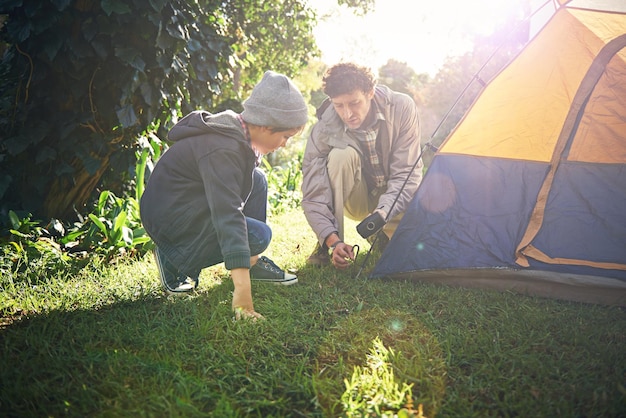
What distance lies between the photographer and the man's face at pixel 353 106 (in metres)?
2.62

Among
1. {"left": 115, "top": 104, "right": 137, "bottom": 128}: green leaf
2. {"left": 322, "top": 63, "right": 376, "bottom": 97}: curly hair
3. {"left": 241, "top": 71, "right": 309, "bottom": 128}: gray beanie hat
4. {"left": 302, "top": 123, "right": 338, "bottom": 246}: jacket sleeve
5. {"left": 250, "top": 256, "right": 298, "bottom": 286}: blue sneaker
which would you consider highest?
{"left": 322, "top": 63, "right": 376, "bottom": 97}: curly hair

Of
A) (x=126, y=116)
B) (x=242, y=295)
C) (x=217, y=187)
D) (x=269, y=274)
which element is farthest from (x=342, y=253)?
(x=126, y=116)

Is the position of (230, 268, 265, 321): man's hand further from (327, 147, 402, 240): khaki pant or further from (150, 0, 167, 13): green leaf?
(150, 0, 167, 13): green leaf

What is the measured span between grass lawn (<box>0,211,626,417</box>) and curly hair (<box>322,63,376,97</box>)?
3.66ft

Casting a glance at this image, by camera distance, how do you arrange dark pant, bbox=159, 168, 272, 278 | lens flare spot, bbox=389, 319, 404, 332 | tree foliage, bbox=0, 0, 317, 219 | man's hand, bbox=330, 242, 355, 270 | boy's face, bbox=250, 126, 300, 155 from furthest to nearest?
tree foliage, bbox=0, 0, 317, 219 → man's hand, bbox=330, 242, 355, 270 → dark pant, bbox=159, 168, 272, 278 → boy's face, bbox=250, 126, 300, 155 → lens flare spot, bbox=389, 319, 404, 332

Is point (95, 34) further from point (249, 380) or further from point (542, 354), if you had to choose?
point (542, 354)

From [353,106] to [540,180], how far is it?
44.4 inches

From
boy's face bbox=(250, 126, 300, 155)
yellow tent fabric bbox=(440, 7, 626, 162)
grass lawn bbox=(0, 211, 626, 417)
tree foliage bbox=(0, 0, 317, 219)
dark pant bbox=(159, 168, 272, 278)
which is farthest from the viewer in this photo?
tree foliage bbox=(0, 0, 317, 219)

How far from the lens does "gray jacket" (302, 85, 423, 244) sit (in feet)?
9.26

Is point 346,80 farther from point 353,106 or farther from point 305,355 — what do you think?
point 305,355

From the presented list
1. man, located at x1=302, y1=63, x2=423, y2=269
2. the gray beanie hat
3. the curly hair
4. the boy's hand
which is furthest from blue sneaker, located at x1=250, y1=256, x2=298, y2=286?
the curly hair

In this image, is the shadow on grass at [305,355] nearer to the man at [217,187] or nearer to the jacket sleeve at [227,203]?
the man at [217,187]

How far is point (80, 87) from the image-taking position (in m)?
2.87

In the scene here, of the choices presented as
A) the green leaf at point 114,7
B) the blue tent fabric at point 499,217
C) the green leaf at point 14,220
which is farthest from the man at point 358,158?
the green leaf at point 14,220
